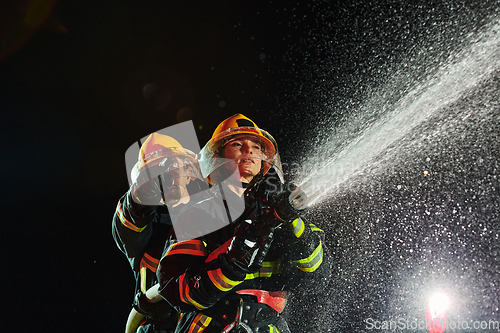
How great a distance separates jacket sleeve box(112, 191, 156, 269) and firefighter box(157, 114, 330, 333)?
0.88ft

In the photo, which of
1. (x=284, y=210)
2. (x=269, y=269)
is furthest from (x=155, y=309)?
(x=284, y=210)

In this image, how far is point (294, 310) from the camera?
2.68 m

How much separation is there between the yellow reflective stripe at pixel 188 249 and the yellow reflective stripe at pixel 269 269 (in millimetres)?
378

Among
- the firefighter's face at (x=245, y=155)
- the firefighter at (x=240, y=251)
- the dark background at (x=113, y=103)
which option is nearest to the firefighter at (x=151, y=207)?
the firefighter at (x=240, y=251)

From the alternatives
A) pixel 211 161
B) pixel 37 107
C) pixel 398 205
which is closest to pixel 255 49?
pixel 211 161

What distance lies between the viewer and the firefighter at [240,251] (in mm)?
1316

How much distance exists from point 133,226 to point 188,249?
1.84 feet

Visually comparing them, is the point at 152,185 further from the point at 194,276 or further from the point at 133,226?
the point at 194,276

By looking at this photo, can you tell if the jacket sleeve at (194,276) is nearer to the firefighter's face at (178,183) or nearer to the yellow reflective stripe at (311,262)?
the firefighter's face at (178,183)

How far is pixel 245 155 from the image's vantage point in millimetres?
1985

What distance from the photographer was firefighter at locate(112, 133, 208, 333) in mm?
1709

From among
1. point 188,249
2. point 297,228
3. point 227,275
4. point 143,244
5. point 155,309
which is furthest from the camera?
point 143,244

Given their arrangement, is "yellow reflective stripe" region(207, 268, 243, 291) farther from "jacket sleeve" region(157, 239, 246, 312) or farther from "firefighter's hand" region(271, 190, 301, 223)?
"firefighter's hand" region(271, 190, 301, 223)

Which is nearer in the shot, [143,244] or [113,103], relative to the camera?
[143,244]
